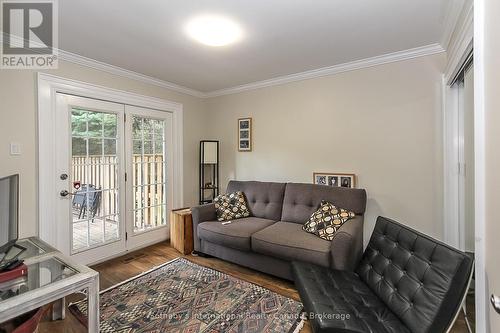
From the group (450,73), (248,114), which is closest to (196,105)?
(248,114)

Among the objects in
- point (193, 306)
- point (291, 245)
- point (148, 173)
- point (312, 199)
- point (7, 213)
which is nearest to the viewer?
point (7, 213)

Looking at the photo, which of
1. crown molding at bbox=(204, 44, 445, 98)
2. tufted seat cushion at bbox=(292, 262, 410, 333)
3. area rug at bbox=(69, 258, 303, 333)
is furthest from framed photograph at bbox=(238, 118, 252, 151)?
tufted seat cushion at bbox=(292, 262, 410, 333)

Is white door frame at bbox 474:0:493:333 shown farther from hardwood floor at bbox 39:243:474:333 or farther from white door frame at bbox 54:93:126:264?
white door frame at bbox 54:93:126:264

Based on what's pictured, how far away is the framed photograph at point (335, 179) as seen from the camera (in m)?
2.99

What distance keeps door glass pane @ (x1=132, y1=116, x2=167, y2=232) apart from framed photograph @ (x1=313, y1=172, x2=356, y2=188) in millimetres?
2266

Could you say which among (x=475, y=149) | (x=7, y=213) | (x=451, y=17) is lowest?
(x=7, y=213)

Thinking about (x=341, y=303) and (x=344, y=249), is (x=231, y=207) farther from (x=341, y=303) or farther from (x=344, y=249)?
(x=341, y=303)

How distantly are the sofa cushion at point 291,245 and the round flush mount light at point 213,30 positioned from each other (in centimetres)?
195

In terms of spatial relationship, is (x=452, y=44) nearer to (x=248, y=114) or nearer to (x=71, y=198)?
(x=248, y=114)

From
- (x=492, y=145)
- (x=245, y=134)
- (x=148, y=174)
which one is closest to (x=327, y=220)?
(x=492, y=145)

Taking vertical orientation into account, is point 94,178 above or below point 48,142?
below

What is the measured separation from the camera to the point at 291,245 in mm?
2330

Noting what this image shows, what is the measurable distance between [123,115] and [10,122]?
111 centimetres

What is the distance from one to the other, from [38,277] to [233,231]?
Result: 169 cm
